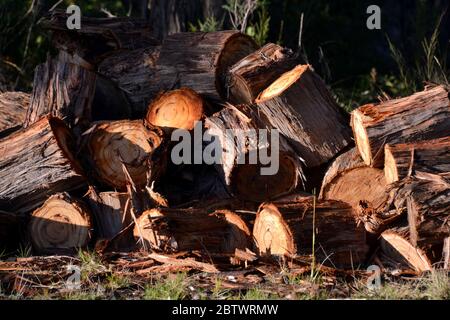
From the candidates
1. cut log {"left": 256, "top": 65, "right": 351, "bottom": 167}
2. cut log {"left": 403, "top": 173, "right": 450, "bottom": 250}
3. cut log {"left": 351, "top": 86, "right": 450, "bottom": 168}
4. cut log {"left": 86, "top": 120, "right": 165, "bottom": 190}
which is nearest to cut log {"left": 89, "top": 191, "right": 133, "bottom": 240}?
cut log {"left": 86, "top": 120, "right": 165, "bottom": 190}

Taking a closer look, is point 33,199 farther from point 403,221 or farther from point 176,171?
point 403,221

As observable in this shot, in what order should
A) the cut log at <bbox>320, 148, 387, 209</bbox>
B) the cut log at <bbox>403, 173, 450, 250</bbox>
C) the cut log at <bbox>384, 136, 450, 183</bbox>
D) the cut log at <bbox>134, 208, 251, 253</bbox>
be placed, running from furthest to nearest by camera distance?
the cut log at <bbox>320, 148, 387, 209</bbox> → the cut log at <bbox>134, 208, 251, 253</bbox> → the cut log at <bbox>384, 136, 450, 183</bbox> → the cut log at <bbox>403, 173, 450, 250</bbox>

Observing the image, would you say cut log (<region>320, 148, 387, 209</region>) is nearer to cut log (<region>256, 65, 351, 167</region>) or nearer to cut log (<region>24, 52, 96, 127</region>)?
cut log (<region>256, 65, 351, 167</region>)

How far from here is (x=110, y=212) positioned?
6406 millimetres

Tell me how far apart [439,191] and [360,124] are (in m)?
0.70

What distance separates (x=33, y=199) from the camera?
21.0 ft

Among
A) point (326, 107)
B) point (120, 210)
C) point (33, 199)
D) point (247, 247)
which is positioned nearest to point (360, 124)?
point (326, 107)

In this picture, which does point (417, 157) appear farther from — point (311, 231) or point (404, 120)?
point (311, 231)

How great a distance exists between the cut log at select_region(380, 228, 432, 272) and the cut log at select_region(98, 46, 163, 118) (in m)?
2.04

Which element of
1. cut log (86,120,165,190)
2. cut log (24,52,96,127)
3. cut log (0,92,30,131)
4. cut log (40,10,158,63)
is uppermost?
cut log (40,10,158,63)

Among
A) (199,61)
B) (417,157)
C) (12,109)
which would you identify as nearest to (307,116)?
(417,157)

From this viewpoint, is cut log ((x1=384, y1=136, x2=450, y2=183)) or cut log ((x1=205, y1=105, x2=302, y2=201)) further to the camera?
cut log ((x1=205, y1=105, x2=302, y2=201))

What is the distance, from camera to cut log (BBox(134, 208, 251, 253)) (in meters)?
6.00

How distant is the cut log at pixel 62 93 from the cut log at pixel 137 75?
0.49 metres
